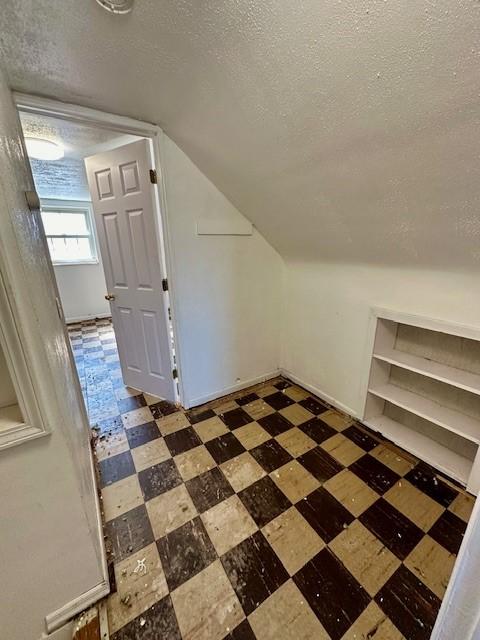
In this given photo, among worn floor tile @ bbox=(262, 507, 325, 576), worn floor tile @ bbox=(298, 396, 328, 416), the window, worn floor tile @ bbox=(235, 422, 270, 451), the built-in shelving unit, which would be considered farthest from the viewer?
the window

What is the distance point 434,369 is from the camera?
1579mm

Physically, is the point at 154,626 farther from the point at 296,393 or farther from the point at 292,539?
the point at 296,393

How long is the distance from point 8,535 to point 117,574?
0.58m

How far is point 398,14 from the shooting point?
0.67 metres

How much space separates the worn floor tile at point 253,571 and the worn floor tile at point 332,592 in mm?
97

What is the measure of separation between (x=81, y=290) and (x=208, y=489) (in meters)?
4.38

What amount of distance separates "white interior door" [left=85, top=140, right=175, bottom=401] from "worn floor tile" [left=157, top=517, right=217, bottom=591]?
109 centimetres

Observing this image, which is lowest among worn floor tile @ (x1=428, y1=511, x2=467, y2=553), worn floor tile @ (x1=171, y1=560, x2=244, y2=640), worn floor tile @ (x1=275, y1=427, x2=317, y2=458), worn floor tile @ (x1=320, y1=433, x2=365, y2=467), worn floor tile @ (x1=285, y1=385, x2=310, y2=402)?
worn floor tile @ (x1=428, y1=511, x2=467, y2=553)

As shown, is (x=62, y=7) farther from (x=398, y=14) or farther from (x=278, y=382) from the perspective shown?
(x=278, y=382)

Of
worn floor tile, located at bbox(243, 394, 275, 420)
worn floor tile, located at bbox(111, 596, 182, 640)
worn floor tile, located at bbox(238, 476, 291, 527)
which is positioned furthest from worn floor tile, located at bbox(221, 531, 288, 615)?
worn floor tile, located at bbox(243, 394, 275, 420)

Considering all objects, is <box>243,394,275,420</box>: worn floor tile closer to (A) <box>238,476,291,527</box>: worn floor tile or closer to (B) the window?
(A) <box>238,476,291,527</box>: worn floor tile

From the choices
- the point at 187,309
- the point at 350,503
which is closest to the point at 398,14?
the point at 187,309

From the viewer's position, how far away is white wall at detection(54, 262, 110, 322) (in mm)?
4434

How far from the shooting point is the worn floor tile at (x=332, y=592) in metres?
0.96
